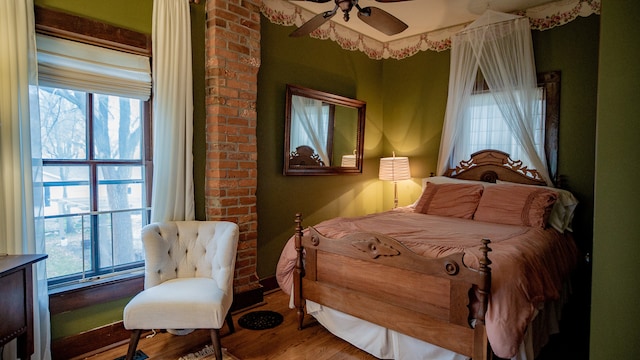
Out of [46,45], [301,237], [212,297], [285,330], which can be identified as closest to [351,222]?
[301,237]

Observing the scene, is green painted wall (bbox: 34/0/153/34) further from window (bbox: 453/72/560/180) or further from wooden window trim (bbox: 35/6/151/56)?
window (bbox: 453/72/560/180)

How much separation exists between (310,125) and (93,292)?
2.44 m

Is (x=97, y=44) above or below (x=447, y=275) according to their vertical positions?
above

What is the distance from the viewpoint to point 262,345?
8.29 ft

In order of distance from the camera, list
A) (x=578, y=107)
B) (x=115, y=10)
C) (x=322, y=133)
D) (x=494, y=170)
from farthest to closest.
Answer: (x=322, y=133) < (x=494, y=170) < (x=578, y=107) < (x=115, y=10)

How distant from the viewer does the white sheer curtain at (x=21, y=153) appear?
198 cm

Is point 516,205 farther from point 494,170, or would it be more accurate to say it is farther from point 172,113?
point 172,113

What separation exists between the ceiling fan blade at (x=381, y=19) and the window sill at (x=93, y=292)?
2455mm

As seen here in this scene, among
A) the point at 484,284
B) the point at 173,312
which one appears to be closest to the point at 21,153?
the point at 173,312

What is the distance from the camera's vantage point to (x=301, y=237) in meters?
2.76

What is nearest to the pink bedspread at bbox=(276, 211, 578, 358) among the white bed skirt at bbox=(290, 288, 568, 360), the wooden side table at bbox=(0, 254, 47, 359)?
the white bed skirt at bbox=(290, 288, 568, 360)

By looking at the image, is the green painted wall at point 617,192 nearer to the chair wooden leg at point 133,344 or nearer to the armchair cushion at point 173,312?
the armchair cushion at point 173,312

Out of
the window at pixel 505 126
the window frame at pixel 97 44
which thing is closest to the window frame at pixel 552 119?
the window at pixel 505 126

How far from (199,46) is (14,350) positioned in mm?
2331
